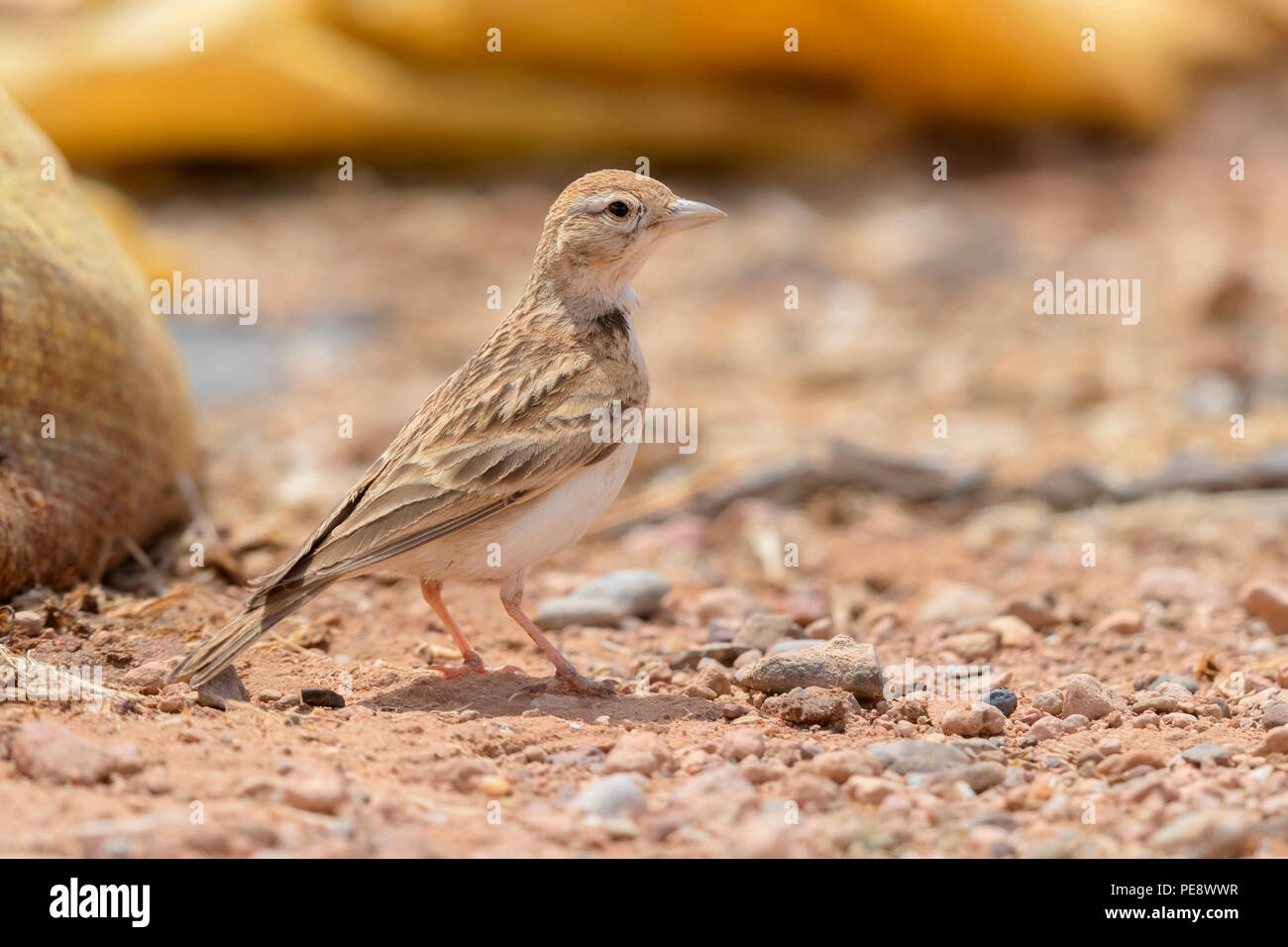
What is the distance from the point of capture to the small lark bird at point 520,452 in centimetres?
448

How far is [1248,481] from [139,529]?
5.35 m

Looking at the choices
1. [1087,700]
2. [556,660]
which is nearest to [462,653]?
[556,660]

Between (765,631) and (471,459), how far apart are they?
1366 mm

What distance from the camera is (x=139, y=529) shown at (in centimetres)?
575

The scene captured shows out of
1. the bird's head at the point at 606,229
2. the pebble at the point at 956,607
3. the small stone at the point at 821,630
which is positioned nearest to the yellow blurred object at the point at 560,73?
the pebble at the point at 956,607

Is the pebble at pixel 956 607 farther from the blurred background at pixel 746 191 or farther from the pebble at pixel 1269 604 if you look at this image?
the blurred background at pixel 746 191

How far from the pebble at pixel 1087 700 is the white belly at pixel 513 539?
1.64 metres

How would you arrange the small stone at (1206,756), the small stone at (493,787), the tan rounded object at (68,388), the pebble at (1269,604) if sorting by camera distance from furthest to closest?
the pebble at (1269,604)
the tan rounded object at (68,388)
the small stone at (1206,756)
the small stone at (493,787)

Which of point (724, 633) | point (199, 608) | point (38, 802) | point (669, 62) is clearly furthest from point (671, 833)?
point (669, 62)

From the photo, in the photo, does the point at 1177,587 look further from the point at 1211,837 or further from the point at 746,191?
the point at 746,191

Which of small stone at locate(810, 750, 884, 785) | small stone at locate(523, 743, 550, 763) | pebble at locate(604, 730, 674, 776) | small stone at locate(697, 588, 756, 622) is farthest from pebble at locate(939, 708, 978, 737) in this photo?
small stone at locate(697, 588, 756, 622)

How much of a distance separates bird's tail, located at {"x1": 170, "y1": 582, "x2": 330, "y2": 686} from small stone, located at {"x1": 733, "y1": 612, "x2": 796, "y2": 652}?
1.64 m

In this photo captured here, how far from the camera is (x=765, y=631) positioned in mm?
5297

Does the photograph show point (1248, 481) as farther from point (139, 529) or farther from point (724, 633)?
point (139, 529)
